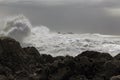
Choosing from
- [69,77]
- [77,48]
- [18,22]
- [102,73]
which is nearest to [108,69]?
[102,73]

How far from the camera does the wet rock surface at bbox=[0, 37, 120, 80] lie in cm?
3136

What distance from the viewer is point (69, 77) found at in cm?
3198

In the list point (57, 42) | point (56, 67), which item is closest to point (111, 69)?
point (56, 67)

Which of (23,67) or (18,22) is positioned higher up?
(18,22)

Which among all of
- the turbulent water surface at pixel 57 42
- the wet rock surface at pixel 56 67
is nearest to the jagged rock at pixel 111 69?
the wet rock surface at pixel 56 67

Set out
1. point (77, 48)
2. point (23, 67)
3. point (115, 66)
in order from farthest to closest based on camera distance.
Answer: point (77, 48), point (23, 67), point (115, 66)

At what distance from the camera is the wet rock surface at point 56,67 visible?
3136 centimetres

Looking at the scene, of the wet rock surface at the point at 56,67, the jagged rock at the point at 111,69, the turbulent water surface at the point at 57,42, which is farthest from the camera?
the turbulent water surface at the point at 57,42

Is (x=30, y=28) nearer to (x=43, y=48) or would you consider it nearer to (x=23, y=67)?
(x=43, y=48)

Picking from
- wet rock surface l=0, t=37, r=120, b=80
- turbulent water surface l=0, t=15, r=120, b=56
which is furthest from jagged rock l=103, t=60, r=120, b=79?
turbulent water surface l=0, t=15, r=120, b=56

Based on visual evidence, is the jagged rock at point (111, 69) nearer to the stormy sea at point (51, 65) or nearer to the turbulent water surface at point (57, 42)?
the stormy sea at point (51, 65)

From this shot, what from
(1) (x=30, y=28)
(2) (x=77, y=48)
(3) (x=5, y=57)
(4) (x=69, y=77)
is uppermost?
(1) (x=30, y=28)

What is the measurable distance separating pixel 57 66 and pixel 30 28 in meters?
69.8

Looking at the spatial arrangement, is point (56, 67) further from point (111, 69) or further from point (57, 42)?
point (57, 42)
